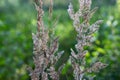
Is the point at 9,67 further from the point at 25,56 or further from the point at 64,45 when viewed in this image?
the point at 64,45

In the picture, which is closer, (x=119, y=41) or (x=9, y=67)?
(x=119, y=41)

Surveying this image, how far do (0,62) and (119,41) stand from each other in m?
1.38

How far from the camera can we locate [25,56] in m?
4.99

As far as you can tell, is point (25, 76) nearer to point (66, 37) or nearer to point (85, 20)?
point (66, 37)

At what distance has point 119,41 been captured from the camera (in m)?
4.33

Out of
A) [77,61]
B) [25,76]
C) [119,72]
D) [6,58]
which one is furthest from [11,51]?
[77,61]

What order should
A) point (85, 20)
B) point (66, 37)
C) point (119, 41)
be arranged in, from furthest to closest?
point (66, 37)
point (119, 41)
point (85, 20)

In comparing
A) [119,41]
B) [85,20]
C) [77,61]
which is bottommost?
[77,61]

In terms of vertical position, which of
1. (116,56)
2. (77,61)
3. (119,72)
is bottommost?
(77,61)

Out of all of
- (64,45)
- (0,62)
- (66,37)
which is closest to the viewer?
(0,62)

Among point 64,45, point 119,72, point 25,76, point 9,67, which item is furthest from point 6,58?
point 119,72

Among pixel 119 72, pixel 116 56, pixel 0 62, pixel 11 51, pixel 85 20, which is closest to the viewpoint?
pixel 85 20

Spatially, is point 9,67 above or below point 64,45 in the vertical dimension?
below

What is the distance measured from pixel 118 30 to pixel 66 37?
1.83 m
